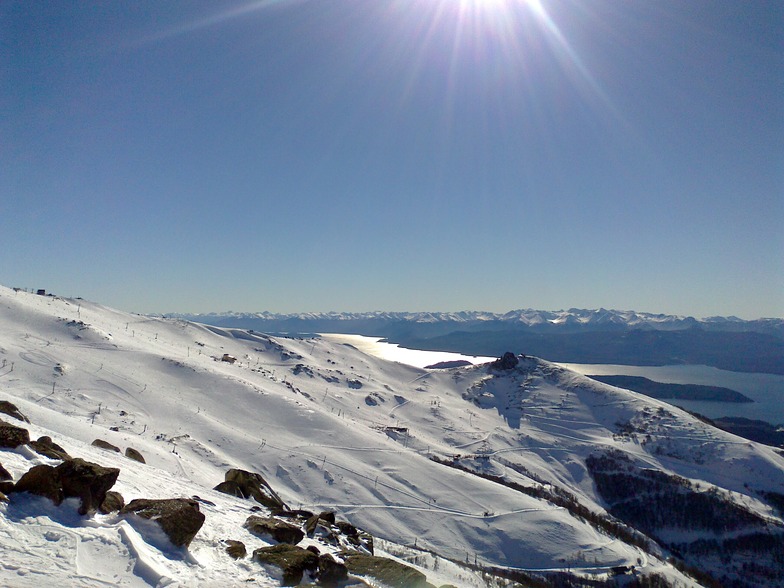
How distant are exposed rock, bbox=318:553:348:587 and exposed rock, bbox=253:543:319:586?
0.20 m

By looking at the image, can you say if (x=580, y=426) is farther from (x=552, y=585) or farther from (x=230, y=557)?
(x=230, y=557)

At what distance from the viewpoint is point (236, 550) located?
433 inches

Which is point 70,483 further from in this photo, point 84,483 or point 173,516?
point 173,516

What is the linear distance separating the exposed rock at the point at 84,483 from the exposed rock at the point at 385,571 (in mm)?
7049

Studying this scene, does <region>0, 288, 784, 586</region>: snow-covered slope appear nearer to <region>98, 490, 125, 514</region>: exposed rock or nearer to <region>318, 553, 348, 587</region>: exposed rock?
<region>98, 490, 125, 514</region>: exposed rock

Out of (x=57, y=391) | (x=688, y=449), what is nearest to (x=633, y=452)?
(x=688, y=449)

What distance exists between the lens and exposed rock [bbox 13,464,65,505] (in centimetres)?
1007

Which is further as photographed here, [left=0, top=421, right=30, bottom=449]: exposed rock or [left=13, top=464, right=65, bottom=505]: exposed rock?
[left=0, top=421, right=30, bottom=449]: exposed rock

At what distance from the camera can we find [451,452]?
82875 millimetres

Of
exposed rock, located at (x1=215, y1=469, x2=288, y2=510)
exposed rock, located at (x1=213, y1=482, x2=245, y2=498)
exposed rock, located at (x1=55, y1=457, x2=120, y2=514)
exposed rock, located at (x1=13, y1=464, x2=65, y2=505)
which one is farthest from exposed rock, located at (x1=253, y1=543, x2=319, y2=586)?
exposed rock, located at (x1=213, y1=482, x2=245, y2=498)

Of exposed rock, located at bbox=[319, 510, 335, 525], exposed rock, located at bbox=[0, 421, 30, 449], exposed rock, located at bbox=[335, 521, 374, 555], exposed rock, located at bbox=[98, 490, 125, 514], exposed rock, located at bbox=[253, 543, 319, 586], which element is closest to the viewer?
exposed rock, located at bbox=[253, 543, 319, 586]

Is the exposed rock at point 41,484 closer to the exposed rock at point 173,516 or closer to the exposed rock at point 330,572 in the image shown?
the exposed rock at point 173,516

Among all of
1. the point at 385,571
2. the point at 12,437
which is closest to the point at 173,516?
the point at 385,571

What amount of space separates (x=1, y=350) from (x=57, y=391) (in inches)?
552
